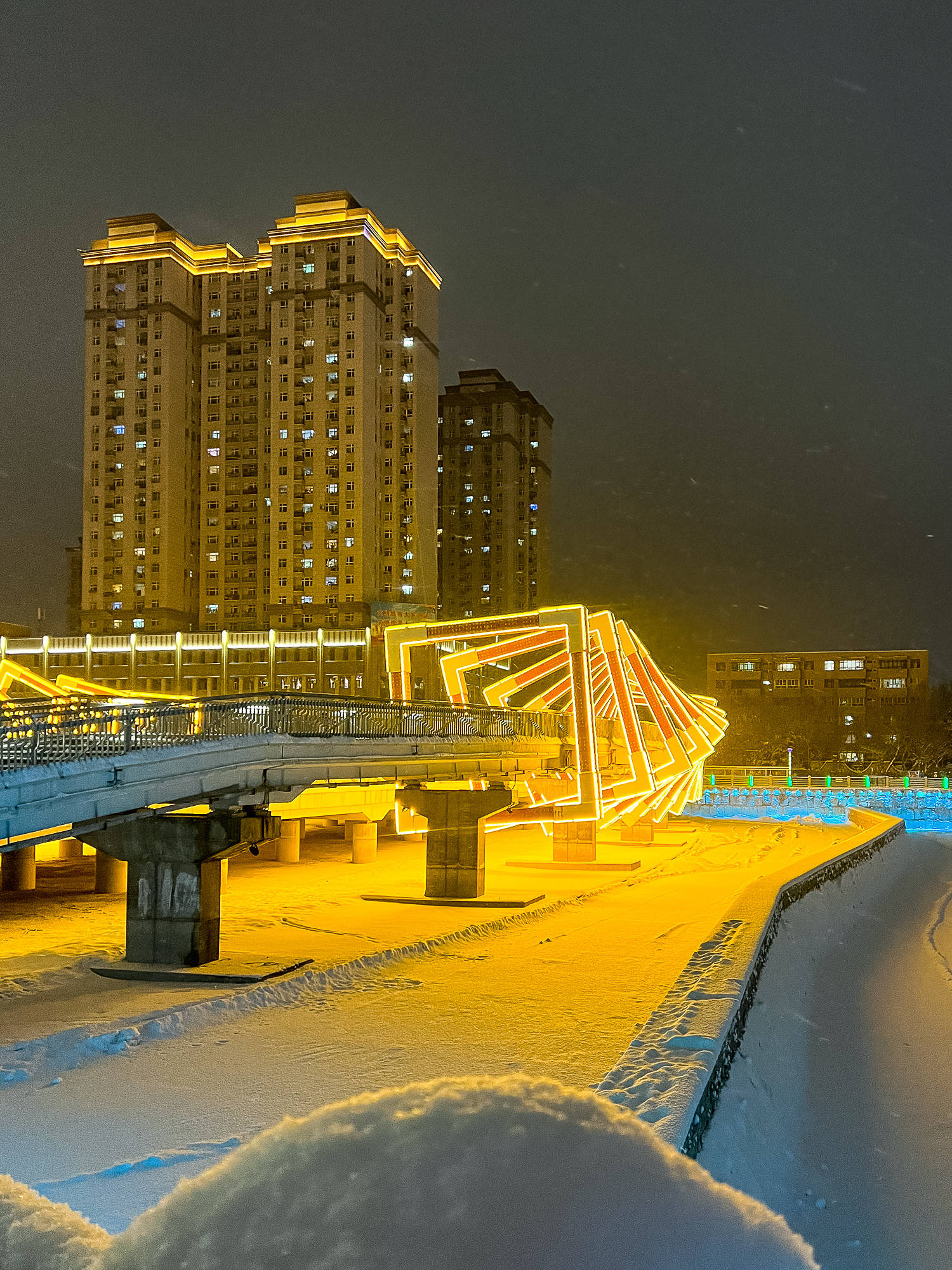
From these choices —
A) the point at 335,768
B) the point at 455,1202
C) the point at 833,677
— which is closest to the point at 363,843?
the point at 335,768

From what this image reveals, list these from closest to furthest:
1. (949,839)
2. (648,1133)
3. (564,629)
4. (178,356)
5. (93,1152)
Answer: (648,1133), (93,1152), (564,629), (949,839), (178,356)

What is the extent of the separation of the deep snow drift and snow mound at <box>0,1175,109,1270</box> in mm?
11

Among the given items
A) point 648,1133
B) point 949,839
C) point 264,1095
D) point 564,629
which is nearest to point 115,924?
point 264,1095

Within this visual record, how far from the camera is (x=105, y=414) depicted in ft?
437

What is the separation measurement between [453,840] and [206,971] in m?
12.4

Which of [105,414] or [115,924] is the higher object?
[105,414]

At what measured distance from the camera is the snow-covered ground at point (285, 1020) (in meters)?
11.0

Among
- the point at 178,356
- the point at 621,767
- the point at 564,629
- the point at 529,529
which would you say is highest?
the point at 178,356

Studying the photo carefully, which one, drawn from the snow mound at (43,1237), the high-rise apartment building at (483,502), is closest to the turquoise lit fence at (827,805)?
the snow mound at (43,1237)

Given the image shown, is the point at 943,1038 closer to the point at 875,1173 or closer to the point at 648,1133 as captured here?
the point at 875,1173

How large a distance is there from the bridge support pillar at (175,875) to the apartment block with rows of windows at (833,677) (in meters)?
124

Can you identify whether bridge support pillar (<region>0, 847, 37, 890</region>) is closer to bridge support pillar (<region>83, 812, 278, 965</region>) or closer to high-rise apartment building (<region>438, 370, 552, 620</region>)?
bridge support pillar (<region>83, 812, 278, 965</region>)

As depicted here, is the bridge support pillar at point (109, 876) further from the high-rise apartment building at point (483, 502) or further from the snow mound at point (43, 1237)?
the high-rise apartment building at point (483, 502)

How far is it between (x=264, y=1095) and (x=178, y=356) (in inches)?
5139
